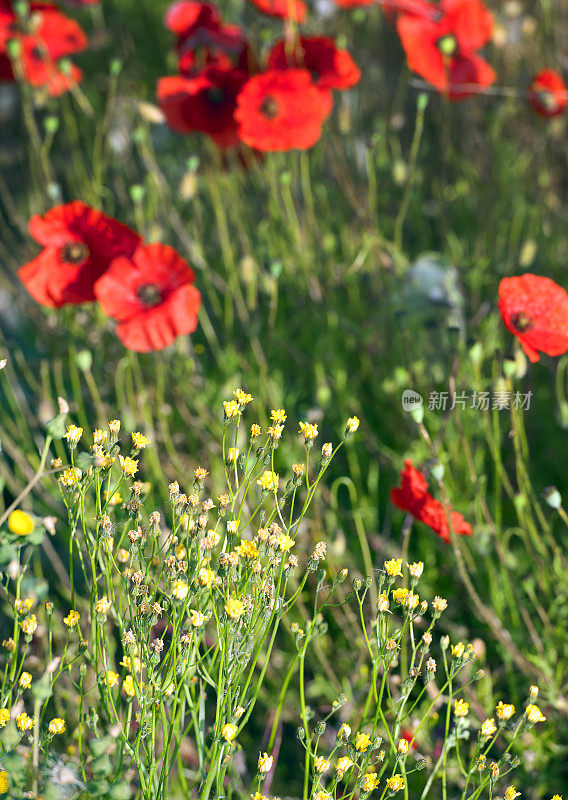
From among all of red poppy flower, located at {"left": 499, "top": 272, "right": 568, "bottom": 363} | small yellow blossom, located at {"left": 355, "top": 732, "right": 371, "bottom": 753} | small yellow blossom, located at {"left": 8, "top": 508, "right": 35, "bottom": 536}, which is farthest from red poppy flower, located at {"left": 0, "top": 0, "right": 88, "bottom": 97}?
small yellow blossom, located at {"left": 355, "top": 732, "right": 371, "bottom": 753}

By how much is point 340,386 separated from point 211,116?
64 centimetres

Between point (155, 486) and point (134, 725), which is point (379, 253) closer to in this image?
point (155, 486)

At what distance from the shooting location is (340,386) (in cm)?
176

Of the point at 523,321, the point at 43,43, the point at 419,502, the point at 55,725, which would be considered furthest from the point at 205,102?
the point at 55,725

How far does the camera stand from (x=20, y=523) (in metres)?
0.81

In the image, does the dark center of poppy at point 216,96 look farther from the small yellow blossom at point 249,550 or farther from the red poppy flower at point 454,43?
the small yellow blossom at point 249,550

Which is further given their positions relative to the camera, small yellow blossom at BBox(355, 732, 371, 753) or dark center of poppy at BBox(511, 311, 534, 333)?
dark center of poppy at BBox(511, 311, 534, 333)

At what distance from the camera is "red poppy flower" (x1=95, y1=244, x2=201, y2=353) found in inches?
52.1

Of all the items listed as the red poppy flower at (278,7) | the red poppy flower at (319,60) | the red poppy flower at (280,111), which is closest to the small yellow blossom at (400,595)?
the red poppy flower at (280,111)

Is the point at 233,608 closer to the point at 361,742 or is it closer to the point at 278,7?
the point at 361,742

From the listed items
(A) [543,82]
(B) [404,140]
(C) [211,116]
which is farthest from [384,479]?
(B) [404,140]

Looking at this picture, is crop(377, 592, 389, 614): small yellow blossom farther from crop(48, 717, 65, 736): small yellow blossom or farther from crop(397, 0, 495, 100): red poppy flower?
crop(397, 0, 495, 100): red poppy flower

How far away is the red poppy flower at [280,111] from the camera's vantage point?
1.55 meters

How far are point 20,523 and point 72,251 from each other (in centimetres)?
73
